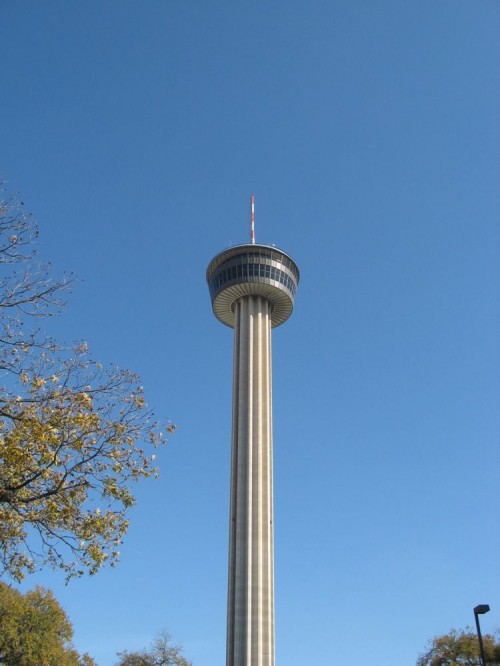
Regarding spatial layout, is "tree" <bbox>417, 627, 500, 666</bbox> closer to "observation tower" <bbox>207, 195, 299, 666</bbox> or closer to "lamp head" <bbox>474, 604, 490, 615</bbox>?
"observation tower" <bbox>207, 195, 299, 666</bbox>

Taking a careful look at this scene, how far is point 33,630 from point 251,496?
84.2 feet

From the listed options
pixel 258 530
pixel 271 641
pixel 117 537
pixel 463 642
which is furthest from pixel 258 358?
pixel 117 537

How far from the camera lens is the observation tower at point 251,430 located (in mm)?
72375

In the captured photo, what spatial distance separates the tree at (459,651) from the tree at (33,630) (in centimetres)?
3523

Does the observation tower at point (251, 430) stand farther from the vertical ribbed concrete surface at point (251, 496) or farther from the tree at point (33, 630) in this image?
the tree at point (33, 630)

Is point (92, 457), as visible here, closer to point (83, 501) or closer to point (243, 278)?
point (83, 501)

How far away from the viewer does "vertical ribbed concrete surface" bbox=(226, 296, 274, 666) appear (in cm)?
7188

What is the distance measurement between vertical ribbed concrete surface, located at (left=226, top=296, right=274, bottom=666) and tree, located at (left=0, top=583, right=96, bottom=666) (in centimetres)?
1684

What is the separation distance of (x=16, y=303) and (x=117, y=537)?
262 inches

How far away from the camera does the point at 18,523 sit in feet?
59.7

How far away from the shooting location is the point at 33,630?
68.4m

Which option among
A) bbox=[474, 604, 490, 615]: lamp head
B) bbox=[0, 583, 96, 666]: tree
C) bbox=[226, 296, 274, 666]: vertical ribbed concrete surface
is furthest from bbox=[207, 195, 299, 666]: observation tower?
bbox=[474, 604, 490, 615]: lamp head

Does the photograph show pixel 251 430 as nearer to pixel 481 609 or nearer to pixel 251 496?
pixel 251 496

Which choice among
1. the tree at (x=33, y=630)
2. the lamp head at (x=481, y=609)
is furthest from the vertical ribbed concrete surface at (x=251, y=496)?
the lamp head at (x=481, y=609)
